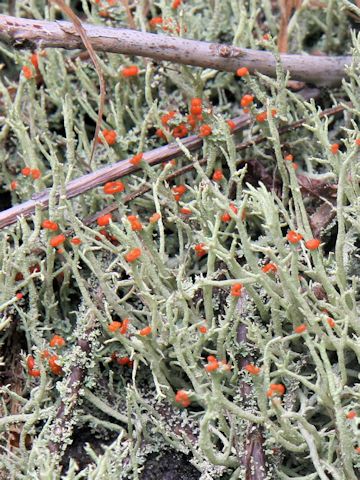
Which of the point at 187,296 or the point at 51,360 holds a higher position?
the point at 187,296

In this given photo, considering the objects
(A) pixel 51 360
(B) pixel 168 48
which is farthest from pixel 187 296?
(B) pixel 168 48

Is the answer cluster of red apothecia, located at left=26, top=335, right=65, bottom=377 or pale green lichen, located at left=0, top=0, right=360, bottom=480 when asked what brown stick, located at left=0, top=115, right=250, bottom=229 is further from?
cluster of red apothecia, located at left=26, top=335, right=65, bottom=377

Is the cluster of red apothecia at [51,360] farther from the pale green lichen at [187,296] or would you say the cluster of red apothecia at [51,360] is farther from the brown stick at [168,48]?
the brown stick at [168,48]

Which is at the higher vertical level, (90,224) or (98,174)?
(98,174)

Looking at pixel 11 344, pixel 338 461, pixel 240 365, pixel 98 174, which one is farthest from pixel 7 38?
pixel 338 461

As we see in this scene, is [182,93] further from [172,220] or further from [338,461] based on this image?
[338,461]

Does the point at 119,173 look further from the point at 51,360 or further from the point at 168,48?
the point at 51,360

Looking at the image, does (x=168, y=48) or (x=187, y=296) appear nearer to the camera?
(x=187, y=296)

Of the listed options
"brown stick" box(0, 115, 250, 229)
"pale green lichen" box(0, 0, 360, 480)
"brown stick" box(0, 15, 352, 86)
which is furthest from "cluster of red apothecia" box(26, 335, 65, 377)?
"brown stick" box(0, 15, 352, 86)

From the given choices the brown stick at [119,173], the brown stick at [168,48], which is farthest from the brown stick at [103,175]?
the brown stick at [168,48]
